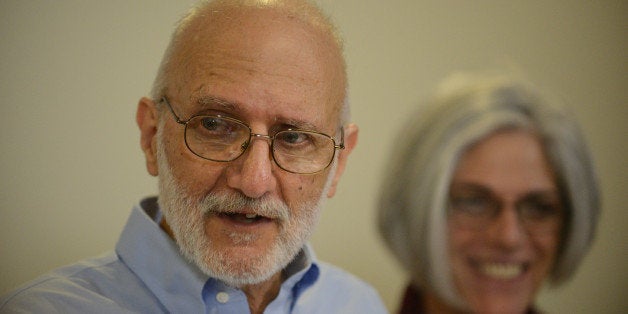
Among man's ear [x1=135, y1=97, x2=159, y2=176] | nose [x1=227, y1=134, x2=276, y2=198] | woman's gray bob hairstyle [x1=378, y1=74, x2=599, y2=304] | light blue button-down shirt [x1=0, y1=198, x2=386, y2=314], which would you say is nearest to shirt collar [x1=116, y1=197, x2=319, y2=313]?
light blue button-down shirt [x1=0, y1=198, x2=386, y2=314]

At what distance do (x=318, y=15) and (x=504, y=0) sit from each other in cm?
36

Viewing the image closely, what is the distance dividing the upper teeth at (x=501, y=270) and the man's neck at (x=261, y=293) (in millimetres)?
600

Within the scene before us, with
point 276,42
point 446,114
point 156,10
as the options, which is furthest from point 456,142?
point 156,10

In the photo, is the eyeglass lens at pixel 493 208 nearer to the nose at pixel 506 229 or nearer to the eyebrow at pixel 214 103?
the nose at pixel 506 229

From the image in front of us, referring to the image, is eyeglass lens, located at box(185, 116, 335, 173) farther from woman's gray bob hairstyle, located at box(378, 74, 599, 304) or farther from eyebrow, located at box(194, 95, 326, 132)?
woman's gray bob hairstyle, located at box(378, 74, 599, 304)

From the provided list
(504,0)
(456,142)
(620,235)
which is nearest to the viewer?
(456,142)

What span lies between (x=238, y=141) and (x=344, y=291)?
43cm

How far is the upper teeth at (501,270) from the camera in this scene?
1.81ft

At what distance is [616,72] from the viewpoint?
0.77 meters

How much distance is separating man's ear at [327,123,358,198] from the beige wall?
21mm

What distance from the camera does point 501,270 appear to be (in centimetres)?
55

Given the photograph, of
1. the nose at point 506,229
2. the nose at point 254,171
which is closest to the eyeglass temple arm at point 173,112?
the nose at point 254,171

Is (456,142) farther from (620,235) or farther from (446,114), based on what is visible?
(620,235)

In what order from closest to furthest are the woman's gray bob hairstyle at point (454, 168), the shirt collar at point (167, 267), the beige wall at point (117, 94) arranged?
the woman's gray bob hairstyle at point (454, 168) → the beige wall at point (117, 94) → the shirt collar at point (167, 267)
